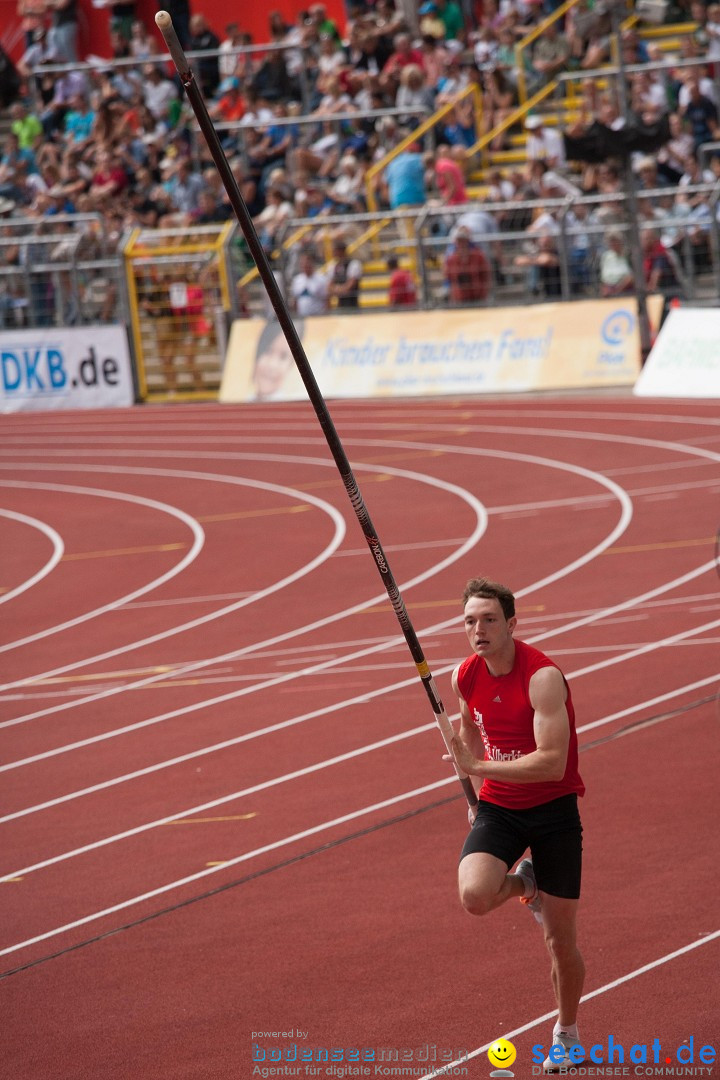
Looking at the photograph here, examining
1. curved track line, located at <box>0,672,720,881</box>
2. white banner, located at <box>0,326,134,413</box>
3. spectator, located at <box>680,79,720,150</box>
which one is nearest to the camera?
curved track line, located at <box>0,672,720,881</box>

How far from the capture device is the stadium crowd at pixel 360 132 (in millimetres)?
22219

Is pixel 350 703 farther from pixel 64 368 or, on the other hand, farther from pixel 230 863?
pixel 64 368

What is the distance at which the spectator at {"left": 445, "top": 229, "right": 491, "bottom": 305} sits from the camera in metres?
22.7

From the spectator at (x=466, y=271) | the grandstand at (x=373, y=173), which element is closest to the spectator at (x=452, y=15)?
the grandstand at (x=373, y=173)

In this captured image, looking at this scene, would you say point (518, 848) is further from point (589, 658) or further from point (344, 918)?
point (589, 658)

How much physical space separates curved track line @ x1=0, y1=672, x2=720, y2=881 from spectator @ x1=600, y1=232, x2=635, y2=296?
12.4 metres

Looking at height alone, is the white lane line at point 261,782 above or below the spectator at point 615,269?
above

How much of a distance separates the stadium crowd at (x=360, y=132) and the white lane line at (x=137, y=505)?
19.7ft

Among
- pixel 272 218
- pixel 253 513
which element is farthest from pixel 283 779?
pixel 272 218

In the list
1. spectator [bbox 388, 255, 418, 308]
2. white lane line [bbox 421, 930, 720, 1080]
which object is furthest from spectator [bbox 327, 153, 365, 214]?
white lane line [bbox 421, 930, 720, 1080]

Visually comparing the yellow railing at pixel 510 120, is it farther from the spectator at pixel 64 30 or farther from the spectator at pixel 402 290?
the spectator at pixel 64 30

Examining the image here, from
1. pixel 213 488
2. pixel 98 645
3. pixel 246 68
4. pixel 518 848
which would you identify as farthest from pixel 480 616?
pixel 246 68

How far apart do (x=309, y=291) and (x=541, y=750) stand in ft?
63.2

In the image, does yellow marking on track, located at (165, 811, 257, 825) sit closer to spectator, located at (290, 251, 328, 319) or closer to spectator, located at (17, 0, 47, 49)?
spectator, located at (290, 251, 328, 319)
